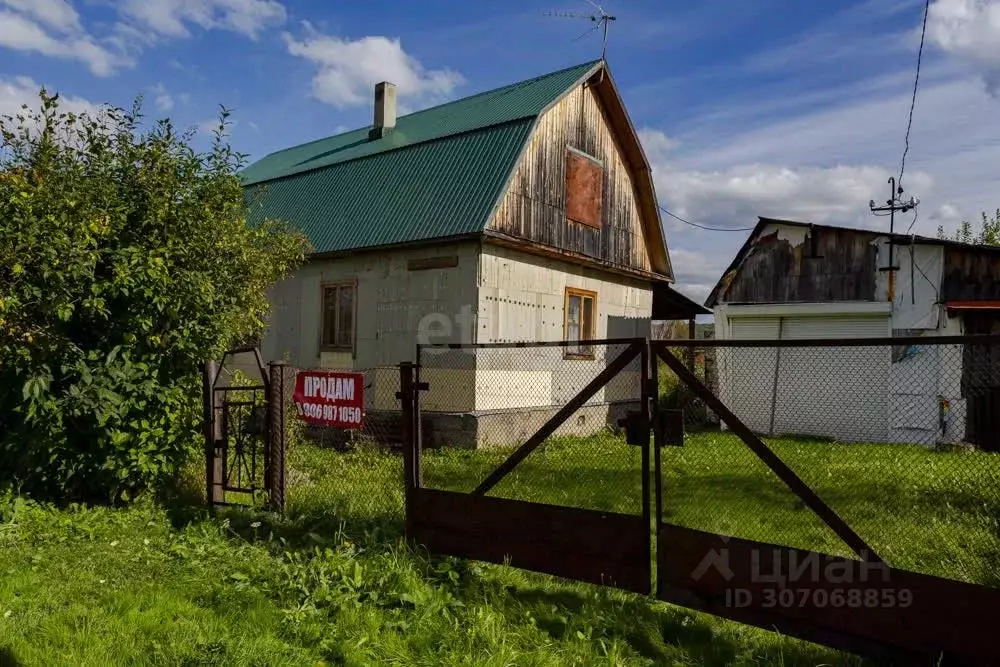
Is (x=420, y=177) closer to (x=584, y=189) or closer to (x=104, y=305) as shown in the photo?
(x=584, y=189)

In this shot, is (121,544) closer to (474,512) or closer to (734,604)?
(474,512)

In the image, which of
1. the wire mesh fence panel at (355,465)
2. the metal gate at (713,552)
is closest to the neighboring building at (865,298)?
the metal gate at (713,552)

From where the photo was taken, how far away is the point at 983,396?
4.02 m

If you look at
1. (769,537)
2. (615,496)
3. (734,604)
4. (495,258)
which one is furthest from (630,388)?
(734,604)

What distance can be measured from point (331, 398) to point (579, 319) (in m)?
8.29

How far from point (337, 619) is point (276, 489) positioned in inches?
95.1

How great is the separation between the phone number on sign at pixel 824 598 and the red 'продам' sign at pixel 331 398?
3.64 metres

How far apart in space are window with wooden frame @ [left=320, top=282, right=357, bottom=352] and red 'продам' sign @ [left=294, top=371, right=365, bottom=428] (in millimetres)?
5954

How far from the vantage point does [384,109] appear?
1611 cm

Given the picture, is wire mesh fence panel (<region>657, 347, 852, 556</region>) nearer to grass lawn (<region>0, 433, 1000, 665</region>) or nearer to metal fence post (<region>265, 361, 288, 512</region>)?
grass lawn (<region>0, 433, 1000, 665</region>)

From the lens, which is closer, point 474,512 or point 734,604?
point 734,604

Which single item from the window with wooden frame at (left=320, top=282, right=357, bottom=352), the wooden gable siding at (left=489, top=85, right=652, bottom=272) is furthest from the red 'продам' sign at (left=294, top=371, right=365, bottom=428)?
the window with wooden frame at (left=320, top=282, right=357, bottom=352)

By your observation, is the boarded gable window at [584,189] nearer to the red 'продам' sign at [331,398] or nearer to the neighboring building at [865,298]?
the neighboring building at [865,298]

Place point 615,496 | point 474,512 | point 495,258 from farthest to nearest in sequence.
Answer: point 495,258 → point 615,496 → point 474,512
